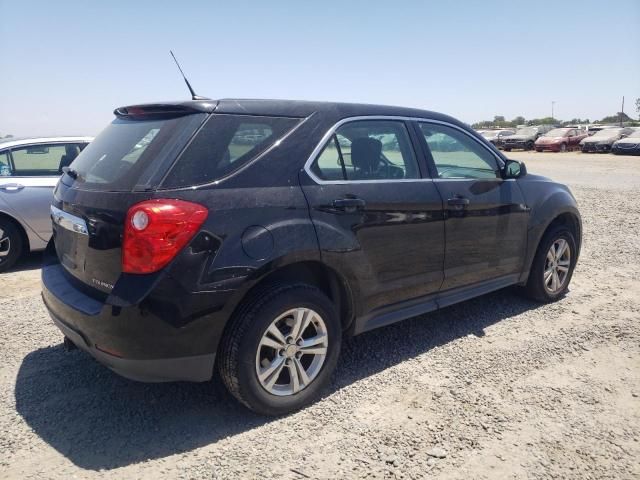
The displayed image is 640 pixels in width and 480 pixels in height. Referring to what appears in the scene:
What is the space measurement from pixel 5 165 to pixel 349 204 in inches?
199

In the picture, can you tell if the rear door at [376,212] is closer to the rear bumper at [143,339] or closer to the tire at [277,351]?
the tire at [277,351]

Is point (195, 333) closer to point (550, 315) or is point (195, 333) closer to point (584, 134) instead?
point (550, 315)

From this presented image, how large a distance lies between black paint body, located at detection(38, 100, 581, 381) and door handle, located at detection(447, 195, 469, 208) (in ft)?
0.09

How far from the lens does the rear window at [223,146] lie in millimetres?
2602

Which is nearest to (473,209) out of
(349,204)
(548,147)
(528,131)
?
(349,204)

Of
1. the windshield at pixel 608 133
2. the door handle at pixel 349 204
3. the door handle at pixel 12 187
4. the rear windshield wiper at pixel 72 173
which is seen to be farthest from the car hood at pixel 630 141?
the rear windshield wiper at pixel 72 173

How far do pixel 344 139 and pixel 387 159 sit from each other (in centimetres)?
42

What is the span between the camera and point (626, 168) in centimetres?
2111

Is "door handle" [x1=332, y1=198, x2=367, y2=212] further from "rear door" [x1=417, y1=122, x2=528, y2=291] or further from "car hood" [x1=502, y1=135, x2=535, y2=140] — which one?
"car hood" [x1=502, y1=135, x2=535, y2=140]

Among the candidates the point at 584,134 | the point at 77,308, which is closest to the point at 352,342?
the point at 77,308

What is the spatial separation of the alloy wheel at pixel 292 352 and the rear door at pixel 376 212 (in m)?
0.36

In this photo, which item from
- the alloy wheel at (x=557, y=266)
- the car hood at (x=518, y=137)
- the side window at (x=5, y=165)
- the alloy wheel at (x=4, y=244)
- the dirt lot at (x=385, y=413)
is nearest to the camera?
the dirt lot at (x=385, y=413)

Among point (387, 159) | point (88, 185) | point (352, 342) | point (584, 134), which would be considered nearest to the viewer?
point (88, 185)

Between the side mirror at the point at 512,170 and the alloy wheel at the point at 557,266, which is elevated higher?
the side mirror at the point at 512,170
